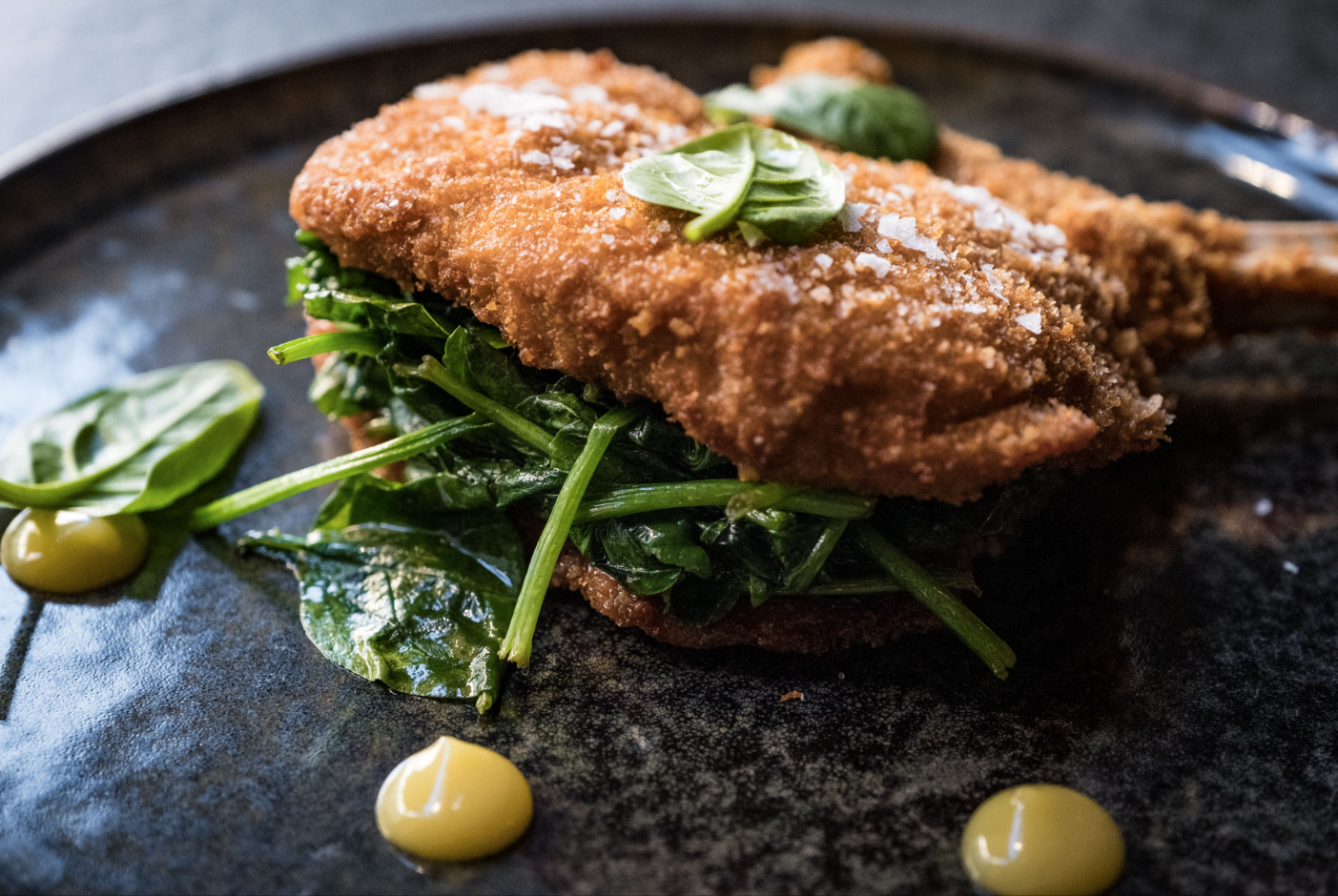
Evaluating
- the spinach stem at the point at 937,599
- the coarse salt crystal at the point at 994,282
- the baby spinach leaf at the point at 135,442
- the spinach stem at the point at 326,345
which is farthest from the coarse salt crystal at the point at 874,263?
the baby spinach leaf at the point at 135,442

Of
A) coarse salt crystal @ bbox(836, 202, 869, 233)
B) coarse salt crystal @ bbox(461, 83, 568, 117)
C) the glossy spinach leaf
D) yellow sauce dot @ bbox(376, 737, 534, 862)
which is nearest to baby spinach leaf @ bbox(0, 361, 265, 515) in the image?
the glossy spinach leaf

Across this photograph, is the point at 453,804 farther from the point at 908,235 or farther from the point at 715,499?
the point at 908,235

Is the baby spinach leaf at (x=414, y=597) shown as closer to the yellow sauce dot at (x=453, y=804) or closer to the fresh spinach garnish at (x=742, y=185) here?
the yellow sauce dot at (x=453, y=804)

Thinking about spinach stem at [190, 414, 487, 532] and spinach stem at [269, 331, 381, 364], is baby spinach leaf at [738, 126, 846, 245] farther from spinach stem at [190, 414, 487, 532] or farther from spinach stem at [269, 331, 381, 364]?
spinach stem at [269, 331, 381, 364]

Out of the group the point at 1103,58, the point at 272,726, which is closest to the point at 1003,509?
the point at 272,726

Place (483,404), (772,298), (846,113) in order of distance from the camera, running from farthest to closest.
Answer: (846,113) < (483,404) < (772,298)

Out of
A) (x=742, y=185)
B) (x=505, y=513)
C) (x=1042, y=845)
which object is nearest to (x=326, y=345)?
(x=505, y=513)
